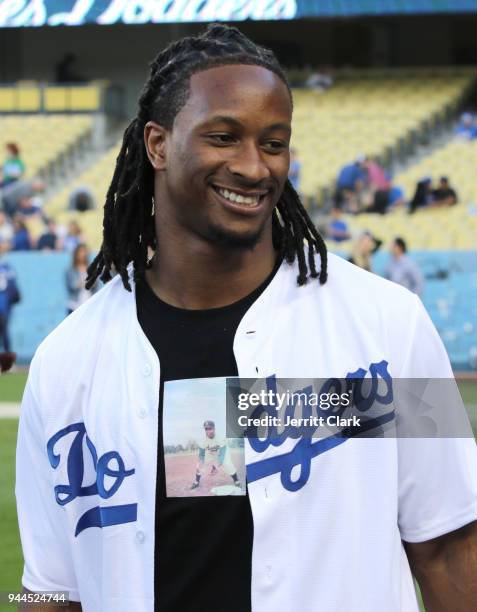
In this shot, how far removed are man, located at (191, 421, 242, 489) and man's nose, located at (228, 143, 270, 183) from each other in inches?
16.8

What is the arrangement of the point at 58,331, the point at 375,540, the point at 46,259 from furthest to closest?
the point at 46,259
the point at 58,331
the point at 375,540

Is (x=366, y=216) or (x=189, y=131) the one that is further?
(x=366, y=216)

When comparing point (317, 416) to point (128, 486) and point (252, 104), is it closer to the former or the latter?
point (128, 486)

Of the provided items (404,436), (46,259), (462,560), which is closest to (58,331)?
(404,436)

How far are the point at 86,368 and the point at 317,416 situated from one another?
0.42 m

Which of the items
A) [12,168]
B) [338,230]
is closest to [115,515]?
[338,230]

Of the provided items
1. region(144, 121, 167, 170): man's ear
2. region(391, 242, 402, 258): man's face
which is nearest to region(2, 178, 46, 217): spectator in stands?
region(391, 242, 402, 258): man's face

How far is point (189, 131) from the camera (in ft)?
6.34

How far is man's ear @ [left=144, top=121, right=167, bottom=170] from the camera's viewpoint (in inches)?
81.8

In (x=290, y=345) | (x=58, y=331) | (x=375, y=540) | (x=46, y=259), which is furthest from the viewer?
(x=46, y=259)

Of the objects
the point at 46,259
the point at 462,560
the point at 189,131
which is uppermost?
the point at 46,259

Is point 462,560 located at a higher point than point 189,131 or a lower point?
lower

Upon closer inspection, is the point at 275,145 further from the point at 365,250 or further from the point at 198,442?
the point at 365,250

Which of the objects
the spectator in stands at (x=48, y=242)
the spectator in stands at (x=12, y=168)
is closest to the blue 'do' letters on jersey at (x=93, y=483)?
the spectator in stands at (x=48, y=242)
